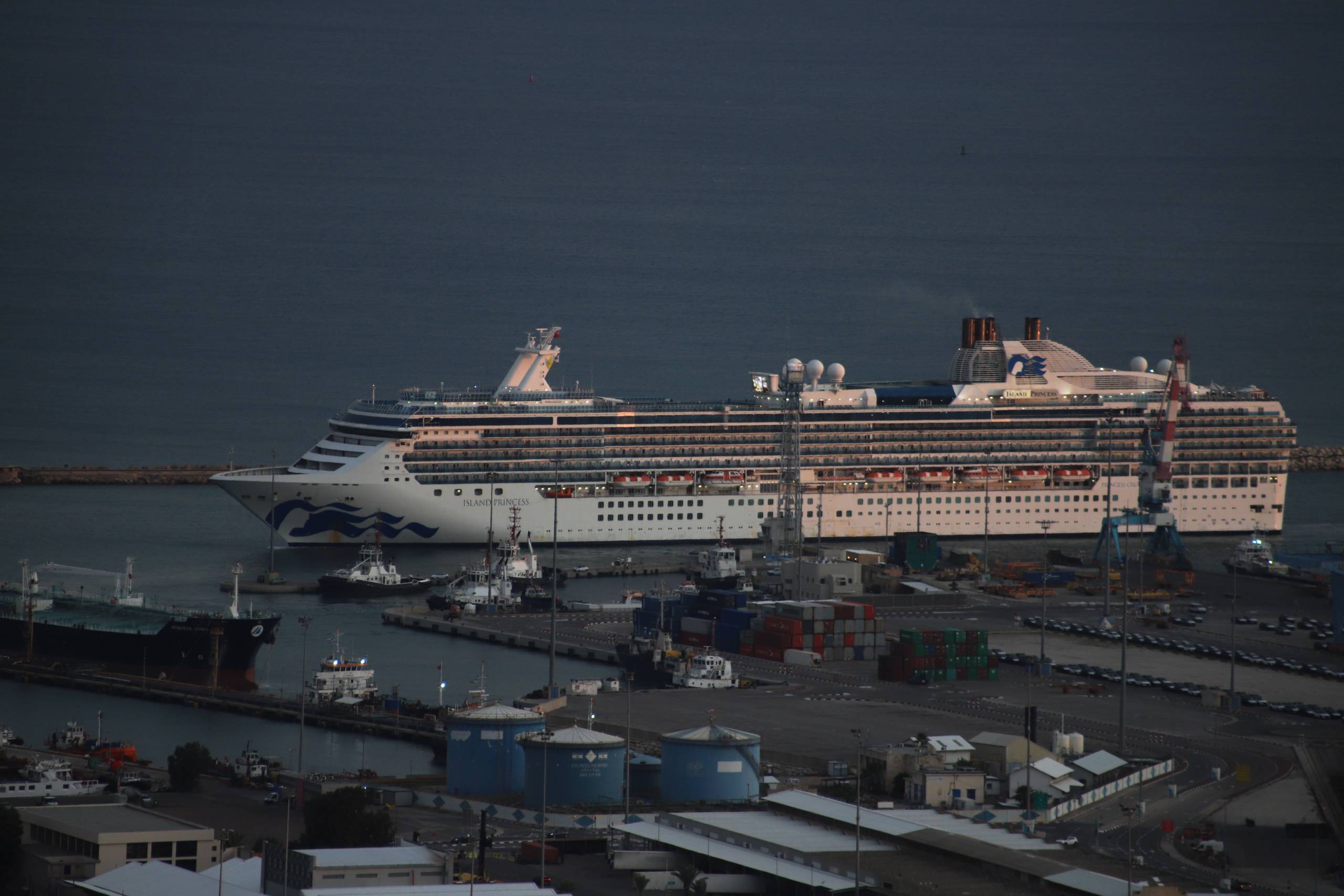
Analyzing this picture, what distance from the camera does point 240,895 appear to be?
27672mm

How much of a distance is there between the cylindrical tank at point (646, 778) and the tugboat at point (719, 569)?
73.6 ft

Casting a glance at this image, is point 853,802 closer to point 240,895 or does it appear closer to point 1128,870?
point 1128,870

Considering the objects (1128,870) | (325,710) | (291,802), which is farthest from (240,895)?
(325,710)

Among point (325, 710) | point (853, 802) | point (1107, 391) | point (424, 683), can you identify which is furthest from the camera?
point (1107, 391)

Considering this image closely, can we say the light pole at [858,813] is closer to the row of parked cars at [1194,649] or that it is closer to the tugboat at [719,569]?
the row of parked cars at [1194,649]

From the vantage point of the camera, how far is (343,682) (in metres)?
44.6

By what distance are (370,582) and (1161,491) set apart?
22.9 metres

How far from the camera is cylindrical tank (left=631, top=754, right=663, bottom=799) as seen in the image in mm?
35094

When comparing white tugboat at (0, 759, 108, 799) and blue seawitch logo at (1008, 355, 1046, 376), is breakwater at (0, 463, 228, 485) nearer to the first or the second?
blue seawitch logo at (1008, 355, 1046, 376)

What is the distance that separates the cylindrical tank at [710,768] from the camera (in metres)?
34.3

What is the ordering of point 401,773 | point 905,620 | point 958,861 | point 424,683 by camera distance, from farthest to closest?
point 905,620 → point 424,683 → point 401,773 → point 958,861

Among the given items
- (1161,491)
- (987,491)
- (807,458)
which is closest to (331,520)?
(807,458)

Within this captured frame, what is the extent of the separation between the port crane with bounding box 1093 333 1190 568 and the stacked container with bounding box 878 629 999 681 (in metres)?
19.6

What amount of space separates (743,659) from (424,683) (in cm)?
657
